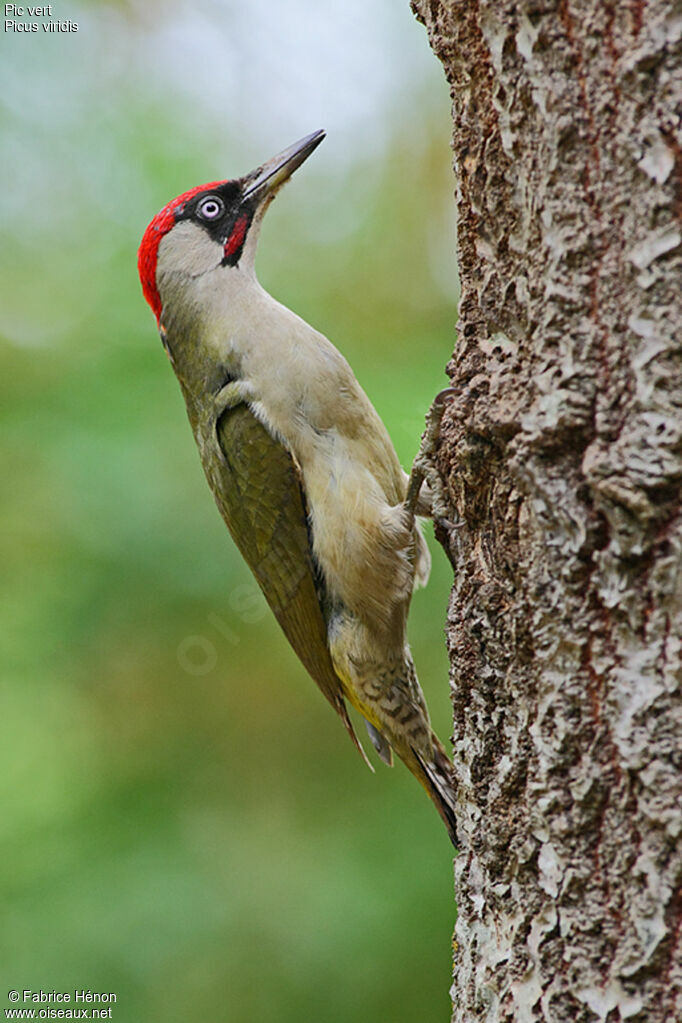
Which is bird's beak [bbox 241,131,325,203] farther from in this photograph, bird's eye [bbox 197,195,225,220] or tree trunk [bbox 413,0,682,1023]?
tree trunk [bbox 413,0,682,1023]

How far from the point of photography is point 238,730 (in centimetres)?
401

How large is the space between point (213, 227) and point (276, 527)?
3.41 feet

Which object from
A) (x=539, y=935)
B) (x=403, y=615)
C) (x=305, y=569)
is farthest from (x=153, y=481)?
(x=539, y=935)

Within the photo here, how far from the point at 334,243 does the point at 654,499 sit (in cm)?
326

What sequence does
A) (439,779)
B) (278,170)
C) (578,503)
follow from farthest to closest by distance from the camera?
(278,170)
(439,779)
(578,503)

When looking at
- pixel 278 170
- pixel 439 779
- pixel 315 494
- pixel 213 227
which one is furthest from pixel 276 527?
pixel 278 170

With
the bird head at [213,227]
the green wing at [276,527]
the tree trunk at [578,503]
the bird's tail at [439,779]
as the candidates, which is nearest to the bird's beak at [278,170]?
the bird head at [213,227]

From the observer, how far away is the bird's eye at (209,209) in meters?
3.34

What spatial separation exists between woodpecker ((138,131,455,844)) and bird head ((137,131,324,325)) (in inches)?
0.9

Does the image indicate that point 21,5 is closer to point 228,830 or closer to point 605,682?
point 228,830

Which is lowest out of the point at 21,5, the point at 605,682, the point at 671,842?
the point at 671,842

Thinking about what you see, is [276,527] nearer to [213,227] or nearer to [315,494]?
[315,494]

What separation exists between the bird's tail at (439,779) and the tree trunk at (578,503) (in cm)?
89

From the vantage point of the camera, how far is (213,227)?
11.0 ft
